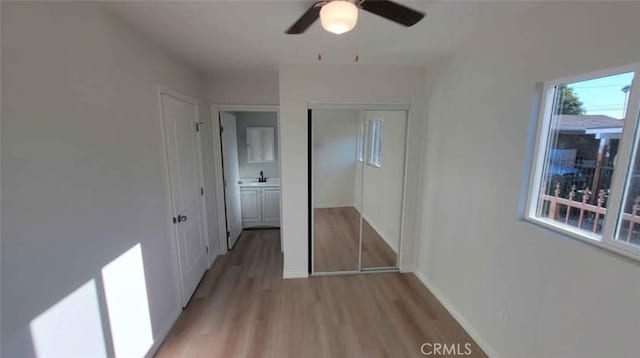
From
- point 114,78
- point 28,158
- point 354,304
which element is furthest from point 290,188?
point 28,158

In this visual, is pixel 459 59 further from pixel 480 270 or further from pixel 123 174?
pixel 123 174

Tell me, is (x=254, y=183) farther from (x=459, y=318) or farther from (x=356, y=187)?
(x=459, y=318)

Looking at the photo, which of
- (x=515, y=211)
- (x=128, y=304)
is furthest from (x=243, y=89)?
(x=515, y=211)

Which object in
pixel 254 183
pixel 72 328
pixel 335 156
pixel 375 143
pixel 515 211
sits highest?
pixel 375 143

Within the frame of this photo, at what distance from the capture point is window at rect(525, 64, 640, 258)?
3.91 ft

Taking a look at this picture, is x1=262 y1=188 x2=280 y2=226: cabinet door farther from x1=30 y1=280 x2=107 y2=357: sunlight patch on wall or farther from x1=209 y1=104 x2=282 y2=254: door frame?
x1=30 y1=280 x2=107 y2=357: sunlight patch on wall

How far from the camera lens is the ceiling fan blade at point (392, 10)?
1.24m

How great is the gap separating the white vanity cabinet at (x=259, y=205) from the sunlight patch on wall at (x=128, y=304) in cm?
252

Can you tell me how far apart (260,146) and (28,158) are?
3.56m

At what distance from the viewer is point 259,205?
4.44 meters

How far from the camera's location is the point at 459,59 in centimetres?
231

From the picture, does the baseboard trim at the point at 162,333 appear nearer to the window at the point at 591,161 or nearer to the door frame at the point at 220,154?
the door frame at the point at 220,154

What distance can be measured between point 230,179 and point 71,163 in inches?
100

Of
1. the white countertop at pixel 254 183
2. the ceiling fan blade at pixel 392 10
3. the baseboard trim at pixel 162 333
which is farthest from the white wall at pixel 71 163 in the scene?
the white countertop at pixel 254 183
